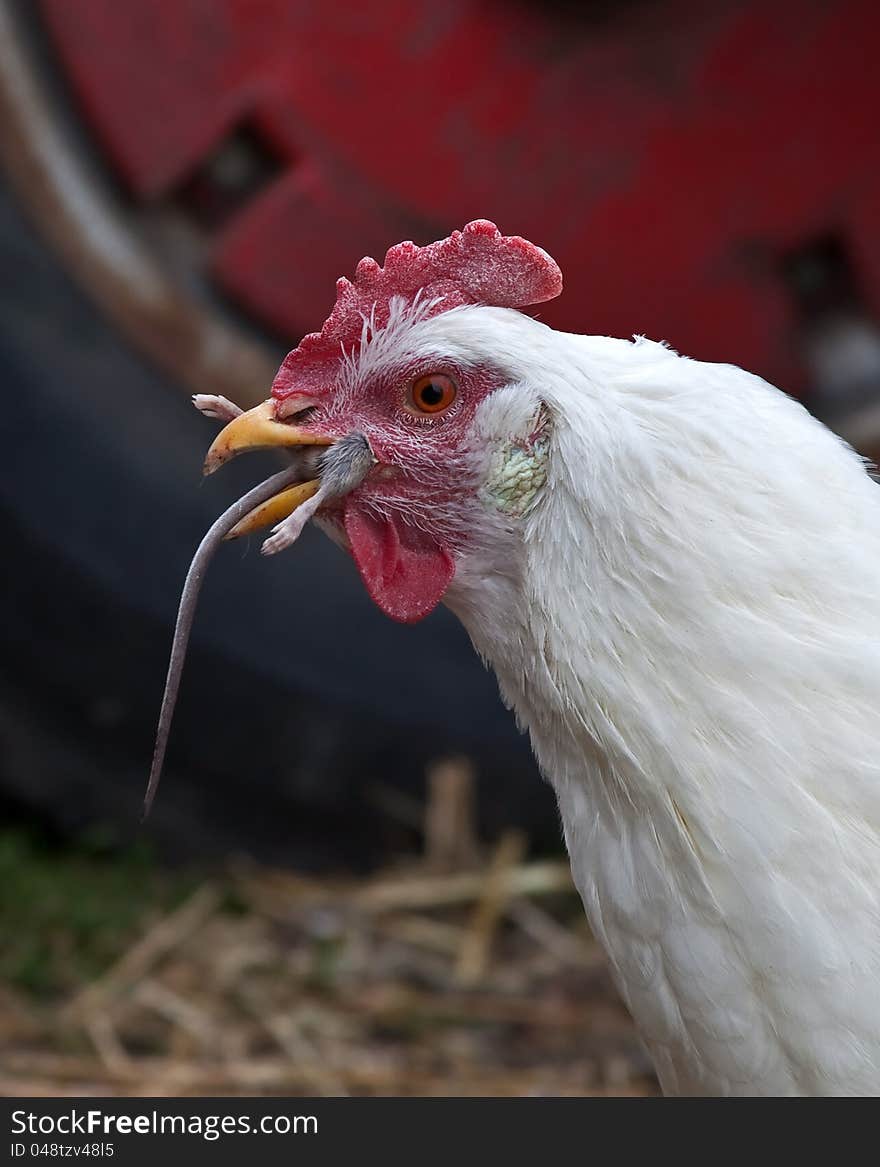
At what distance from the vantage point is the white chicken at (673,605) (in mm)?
1375

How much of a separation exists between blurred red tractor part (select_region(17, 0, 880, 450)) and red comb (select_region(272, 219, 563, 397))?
0.94 meters

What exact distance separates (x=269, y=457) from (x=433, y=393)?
1237mm

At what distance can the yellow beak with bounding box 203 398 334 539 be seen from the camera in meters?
1.47

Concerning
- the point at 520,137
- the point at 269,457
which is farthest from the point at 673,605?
the point at 269,457

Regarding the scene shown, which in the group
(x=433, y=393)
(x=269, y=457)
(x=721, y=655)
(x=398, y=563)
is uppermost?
(x=269, y=457)

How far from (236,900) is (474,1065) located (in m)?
0.62

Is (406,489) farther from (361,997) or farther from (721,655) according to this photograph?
(361,997)

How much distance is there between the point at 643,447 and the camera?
138cm

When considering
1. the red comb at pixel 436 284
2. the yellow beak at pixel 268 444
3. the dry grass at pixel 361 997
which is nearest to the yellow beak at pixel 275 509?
the yellow beak at pixel 268 444

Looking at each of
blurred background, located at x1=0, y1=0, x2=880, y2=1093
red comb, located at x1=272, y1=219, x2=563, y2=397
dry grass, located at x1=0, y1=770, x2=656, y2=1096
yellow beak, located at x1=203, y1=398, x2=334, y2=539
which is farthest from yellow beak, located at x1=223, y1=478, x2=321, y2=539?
dry grass, located at x1=0, y1=770, x2=656, y2=1096

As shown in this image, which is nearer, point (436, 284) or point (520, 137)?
point (436, 284)

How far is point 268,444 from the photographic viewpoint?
4.90ft

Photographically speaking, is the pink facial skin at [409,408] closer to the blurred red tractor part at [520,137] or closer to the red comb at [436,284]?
the red comb at [436,284]

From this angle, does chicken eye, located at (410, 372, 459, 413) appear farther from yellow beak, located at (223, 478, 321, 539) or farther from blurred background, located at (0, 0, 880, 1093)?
blurred background, located at (0, 0, 880, 1093)
